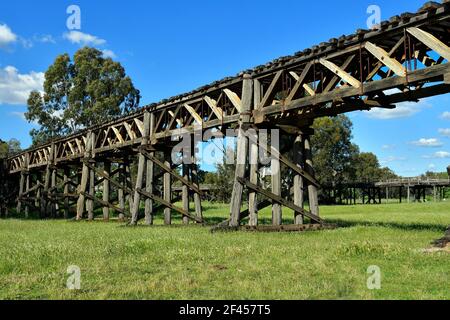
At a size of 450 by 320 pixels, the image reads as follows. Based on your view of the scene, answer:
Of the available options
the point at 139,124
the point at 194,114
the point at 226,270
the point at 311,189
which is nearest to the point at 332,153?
the point at 139,124

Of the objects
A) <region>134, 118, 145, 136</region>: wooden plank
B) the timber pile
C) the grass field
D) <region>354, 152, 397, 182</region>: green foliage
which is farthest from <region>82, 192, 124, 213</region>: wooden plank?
<region>354, 152, 397, 182</region>: green foliage

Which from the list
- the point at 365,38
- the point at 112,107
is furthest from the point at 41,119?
the point at 365,38

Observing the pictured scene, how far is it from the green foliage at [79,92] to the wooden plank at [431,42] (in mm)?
35931

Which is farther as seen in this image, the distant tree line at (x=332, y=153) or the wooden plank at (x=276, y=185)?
the distant tree line at (x=332, y=153)

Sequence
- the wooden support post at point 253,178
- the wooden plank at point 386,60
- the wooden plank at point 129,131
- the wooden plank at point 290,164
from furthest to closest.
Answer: the wooden plank at point 129,131, the wooden support post at point 253,178, the wooden plank at point 290,164, the wooden plank at point 386,60

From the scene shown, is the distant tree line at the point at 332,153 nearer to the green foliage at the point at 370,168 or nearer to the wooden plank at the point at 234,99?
the green foliage at the point at 370,168

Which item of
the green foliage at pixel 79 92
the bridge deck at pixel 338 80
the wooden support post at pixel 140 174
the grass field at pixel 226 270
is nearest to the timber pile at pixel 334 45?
the bridge deck at pixel 338 80

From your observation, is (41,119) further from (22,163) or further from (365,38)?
(365,38)

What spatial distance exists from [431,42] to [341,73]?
2.29 m

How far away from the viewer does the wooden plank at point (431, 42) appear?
8547mm

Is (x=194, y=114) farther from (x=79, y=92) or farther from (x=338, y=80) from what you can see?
(x=79, y=92)

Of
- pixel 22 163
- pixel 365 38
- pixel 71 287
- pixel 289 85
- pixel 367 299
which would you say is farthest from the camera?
pixel 22 163
